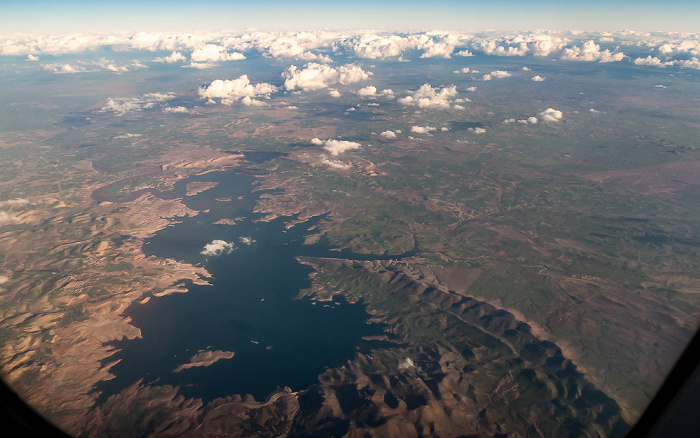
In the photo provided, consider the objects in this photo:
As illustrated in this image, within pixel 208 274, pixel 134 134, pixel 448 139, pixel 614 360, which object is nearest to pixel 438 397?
pixel 614 360

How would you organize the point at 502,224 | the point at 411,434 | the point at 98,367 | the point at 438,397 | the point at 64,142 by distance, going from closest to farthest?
the point at 411,434
the point at 438,397
the point at 98,367
the point at 502,224
the point at 64,142

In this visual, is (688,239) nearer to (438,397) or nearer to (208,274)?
(438,397)

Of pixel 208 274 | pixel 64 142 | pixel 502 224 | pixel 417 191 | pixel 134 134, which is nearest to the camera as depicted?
pixel 208 274

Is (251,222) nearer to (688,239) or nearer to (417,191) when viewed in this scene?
(417,191)

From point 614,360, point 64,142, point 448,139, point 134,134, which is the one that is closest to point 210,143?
point 134,134

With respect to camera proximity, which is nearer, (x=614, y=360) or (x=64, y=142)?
(x=614, y=360)

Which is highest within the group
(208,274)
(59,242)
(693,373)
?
(693,373)

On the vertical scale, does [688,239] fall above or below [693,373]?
below
